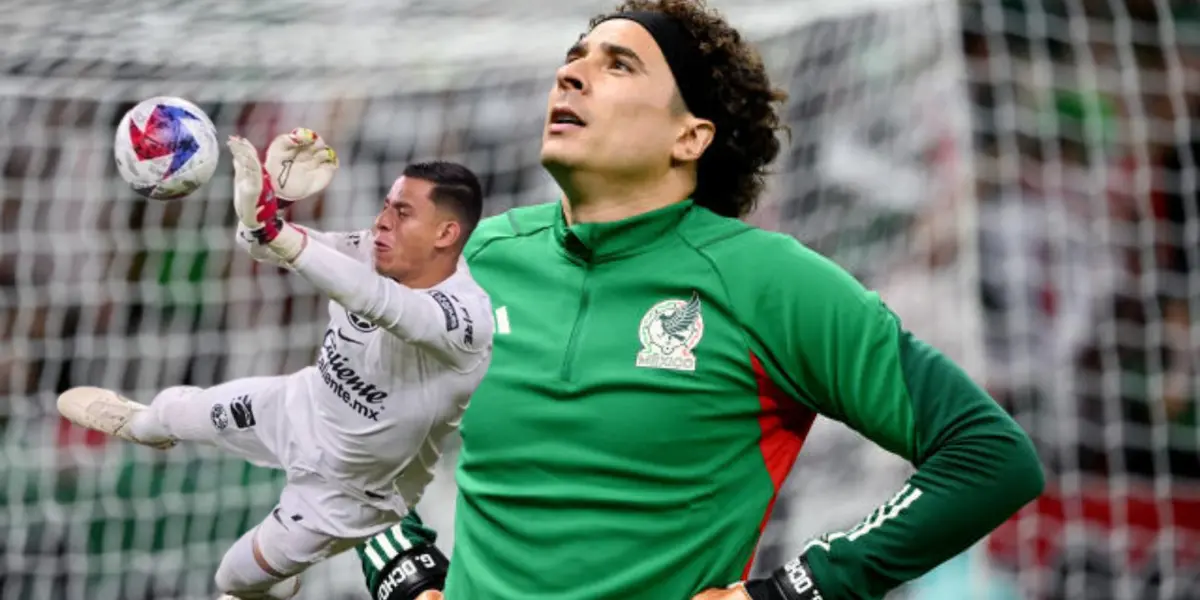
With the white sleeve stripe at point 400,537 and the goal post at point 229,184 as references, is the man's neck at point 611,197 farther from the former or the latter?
the goal post at point 229,184

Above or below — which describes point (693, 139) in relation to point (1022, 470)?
above

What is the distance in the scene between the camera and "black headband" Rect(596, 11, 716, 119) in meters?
2.07

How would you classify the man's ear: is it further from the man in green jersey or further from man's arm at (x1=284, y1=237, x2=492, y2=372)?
man's arm at (x1=284, y1=237, x2=492, y2=372)

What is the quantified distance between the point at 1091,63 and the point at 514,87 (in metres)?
1.27

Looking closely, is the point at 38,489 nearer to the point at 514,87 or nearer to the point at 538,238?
the point at 514,87

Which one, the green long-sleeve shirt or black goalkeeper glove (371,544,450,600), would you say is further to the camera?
black goalkeeper glove (371,544,450,600)

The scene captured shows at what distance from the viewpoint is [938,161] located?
3.73 metres

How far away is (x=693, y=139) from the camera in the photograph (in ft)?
6.84

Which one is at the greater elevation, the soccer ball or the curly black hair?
the soccer ball

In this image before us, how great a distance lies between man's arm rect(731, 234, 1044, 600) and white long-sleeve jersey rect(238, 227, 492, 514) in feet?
1.16

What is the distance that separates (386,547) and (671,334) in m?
0.47

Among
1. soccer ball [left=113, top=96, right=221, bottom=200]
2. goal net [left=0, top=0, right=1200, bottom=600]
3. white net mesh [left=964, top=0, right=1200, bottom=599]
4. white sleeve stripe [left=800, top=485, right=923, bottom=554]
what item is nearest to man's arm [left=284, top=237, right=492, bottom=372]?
soccer ball [left=113, top=96, right=221, bottom=200]

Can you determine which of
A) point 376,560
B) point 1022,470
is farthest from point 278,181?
point 1022,470

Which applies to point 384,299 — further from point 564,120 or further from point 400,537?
point 400,537
